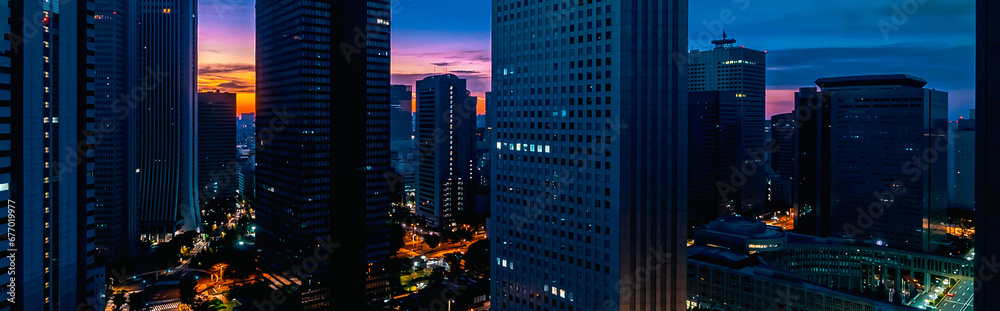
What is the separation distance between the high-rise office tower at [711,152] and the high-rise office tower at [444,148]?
56.7 metres

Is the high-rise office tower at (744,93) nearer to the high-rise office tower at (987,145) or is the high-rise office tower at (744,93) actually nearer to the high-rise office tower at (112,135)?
the high-rise office tower at (112,135)

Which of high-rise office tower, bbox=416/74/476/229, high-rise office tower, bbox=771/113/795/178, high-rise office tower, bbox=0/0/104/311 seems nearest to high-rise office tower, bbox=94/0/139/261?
high-rise office tower, bbox=416/74/476/229

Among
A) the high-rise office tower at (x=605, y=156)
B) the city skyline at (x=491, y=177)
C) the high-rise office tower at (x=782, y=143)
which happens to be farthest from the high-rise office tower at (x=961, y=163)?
the high-rise office tower at (x=605, y=156)

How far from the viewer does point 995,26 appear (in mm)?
8211

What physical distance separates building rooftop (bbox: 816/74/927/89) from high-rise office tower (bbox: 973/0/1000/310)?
130627 mm

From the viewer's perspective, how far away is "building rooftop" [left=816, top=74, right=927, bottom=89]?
115m

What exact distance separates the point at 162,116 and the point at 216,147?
2136 inches

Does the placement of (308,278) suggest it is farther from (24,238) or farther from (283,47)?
(24,238)

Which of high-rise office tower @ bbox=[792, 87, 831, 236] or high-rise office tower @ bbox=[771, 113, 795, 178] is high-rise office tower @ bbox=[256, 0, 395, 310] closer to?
high-rise office tower @ bbox=[792, 87, 831, 236]

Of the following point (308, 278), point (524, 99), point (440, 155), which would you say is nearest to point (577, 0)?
point (524, 99)

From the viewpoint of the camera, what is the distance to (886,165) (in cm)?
10644

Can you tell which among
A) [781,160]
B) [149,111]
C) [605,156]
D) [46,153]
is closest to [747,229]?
[605,156]

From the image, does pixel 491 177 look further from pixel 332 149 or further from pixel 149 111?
pixel 149 111

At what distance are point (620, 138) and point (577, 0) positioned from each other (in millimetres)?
12597
